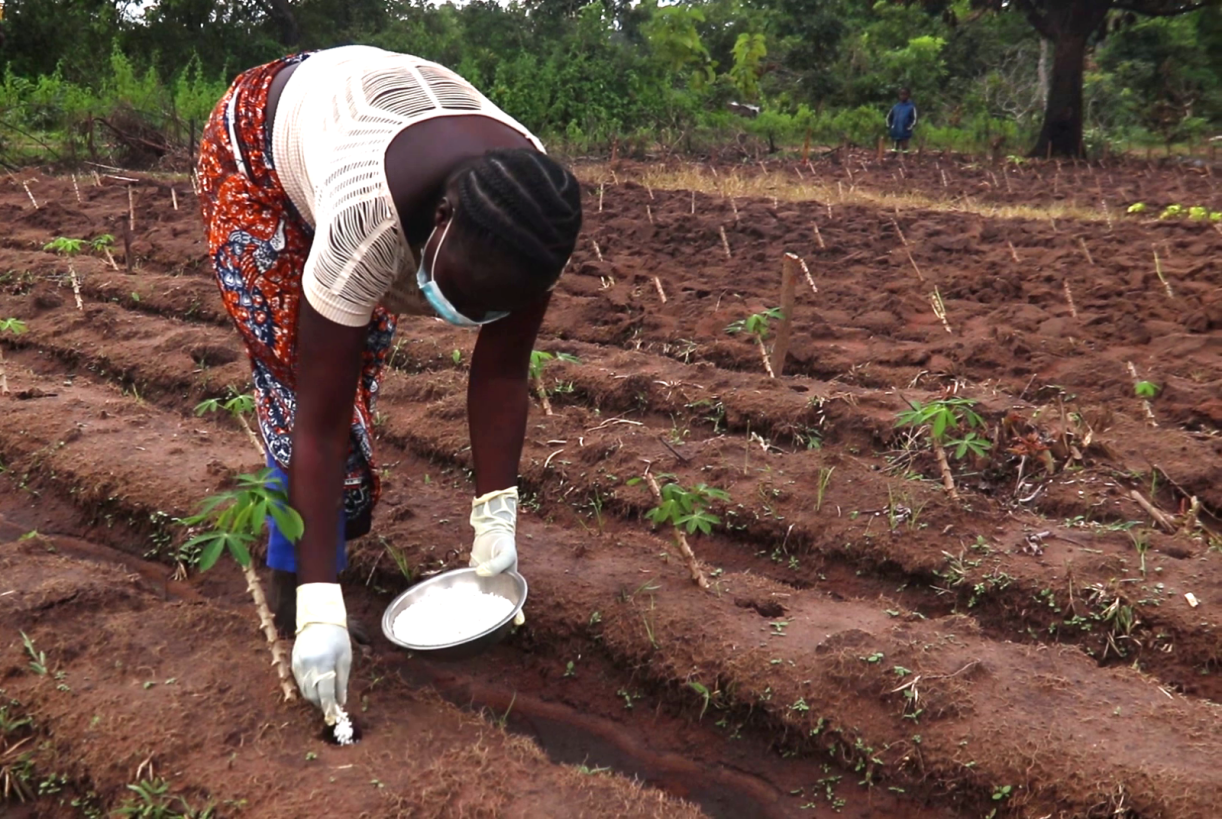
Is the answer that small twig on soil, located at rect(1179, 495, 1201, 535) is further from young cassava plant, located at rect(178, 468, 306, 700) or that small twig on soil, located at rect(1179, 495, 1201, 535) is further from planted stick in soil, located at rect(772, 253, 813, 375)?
young cassava plant, located at rect(178, 468, 306, 700)

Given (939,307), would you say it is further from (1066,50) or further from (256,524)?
(1066,50)

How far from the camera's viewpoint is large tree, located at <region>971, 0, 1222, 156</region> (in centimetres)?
1564

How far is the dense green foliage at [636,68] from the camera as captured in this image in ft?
47.3

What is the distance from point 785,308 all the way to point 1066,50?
45.8 feet

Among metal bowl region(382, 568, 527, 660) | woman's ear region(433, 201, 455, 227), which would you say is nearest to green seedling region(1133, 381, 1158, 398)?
metal bowl region(382, 568, 527, 660)

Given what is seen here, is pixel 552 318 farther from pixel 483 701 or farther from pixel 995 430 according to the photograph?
pixel 483 701

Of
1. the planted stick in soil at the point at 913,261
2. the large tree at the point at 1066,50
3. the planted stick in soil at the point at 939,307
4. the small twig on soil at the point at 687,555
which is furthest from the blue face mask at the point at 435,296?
the large tree at the point at 1066,50

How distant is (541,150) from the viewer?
1.96 meters

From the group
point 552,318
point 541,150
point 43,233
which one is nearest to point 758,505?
point 541,150

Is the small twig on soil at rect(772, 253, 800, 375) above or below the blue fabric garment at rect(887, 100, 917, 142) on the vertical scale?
below

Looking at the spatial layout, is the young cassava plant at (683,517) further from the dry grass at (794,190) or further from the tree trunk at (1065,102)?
the tree trunk at (1065,102)

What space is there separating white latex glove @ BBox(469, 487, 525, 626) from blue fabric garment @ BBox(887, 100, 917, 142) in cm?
1587

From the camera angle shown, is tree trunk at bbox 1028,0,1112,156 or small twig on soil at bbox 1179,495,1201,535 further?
tree trunk at bbox 1028,0,1112,156

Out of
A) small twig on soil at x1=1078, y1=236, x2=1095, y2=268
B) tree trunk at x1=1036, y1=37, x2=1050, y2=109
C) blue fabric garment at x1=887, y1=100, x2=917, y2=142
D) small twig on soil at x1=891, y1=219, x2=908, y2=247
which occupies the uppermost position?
tree trunk at x1=1036, y1=37, x2=1050, y2=109
